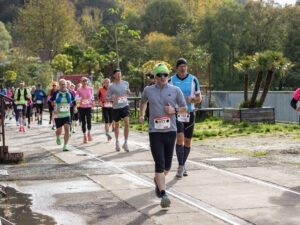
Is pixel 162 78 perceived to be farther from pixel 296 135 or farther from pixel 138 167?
pixel 296 135

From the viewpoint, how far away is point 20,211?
6.51m

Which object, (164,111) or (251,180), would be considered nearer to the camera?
(164,111)

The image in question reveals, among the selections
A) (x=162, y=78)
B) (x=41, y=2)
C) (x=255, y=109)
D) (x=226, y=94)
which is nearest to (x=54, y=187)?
(x=162, y=78)

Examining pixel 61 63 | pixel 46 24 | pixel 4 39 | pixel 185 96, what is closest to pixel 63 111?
pixel 185 96

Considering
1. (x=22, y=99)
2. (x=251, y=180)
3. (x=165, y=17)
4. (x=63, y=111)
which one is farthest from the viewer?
(x=165, y=17)

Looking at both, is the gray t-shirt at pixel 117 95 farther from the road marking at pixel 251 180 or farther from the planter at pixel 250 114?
the planter at pixel 250 114

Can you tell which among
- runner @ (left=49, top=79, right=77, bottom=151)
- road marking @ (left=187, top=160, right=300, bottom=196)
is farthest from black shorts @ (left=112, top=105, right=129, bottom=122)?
road marking @ (left=187, top=160, right=300, bottom=196)

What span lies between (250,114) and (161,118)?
13402 millimetres

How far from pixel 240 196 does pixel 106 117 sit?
842 centimetres

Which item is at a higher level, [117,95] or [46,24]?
[46,24]

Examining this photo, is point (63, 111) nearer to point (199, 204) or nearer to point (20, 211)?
point (20, 211)

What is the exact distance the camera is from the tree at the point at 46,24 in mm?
108875

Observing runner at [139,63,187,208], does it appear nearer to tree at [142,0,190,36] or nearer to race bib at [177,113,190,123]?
race bib at [177,113,190,123]

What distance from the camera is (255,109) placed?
19.9m
